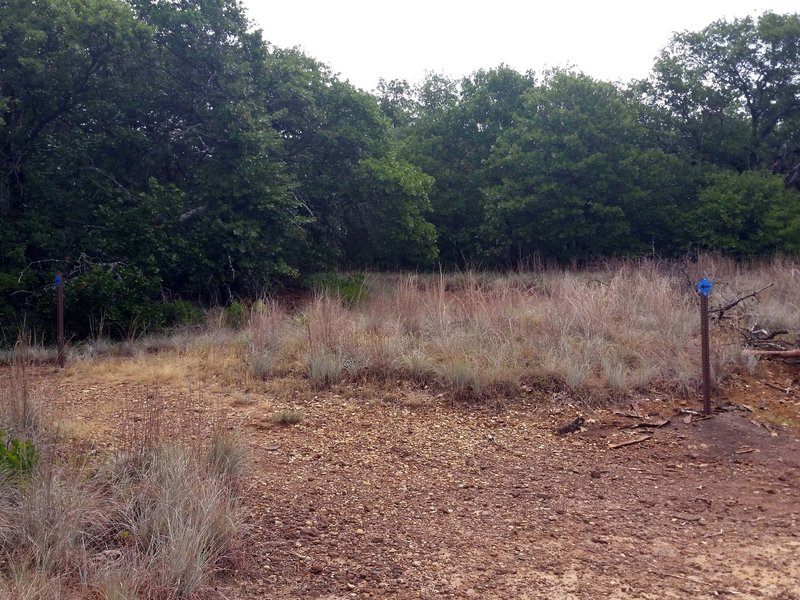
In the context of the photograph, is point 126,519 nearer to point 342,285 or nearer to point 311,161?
point 342,285

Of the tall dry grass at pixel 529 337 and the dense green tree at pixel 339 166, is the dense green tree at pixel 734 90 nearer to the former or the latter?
the dense green tree at pixel 339 166

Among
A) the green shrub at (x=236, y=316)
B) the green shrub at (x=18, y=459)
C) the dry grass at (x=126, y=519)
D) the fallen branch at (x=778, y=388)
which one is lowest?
the fallen branch at (x=778, y=388)

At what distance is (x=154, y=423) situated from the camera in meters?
4.68

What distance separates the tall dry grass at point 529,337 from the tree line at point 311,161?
15.4ft

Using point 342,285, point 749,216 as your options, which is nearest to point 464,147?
point 749,216

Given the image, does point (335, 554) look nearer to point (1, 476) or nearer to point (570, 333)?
point (1, 476)

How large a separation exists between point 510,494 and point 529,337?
3.54 meters

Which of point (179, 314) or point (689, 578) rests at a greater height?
point (179, 314)

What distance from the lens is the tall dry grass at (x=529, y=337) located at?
725 cm

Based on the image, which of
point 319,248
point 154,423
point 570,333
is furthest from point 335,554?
point 319,248

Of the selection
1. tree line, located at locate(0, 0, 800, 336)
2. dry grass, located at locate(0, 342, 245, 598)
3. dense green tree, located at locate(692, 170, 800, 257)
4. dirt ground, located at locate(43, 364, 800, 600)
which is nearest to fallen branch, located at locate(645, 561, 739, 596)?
dirt ground, located at locate(43, 364, 800, 600)

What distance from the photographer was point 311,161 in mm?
18125

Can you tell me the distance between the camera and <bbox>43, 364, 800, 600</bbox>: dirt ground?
149 inches

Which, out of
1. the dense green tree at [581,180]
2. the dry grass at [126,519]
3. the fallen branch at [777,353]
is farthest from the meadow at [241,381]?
the dense green tree at [581,180]
